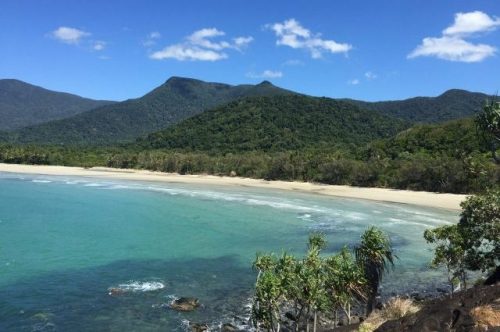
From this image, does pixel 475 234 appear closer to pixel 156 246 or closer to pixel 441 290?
pixel 441 290

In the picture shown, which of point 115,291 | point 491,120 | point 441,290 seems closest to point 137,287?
point 115,291

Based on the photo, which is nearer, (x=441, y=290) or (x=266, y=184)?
(x=441, y=290)

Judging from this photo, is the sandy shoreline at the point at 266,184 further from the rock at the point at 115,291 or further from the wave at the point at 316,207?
the rock at the point at 115,291

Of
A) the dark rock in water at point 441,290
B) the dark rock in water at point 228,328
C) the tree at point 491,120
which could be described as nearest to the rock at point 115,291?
the dark rock in water at point 228,328

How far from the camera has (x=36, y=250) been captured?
173ft

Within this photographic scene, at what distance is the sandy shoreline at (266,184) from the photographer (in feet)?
293

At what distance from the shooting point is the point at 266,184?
122 metres

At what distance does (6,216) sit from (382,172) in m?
74.0

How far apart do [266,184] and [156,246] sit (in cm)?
6746

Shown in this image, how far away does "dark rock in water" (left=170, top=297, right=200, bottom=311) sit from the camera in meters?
34.1

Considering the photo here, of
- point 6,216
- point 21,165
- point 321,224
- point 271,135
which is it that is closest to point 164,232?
point 321,224

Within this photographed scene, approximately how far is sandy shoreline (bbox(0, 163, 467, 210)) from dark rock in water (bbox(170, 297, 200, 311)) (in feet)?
179

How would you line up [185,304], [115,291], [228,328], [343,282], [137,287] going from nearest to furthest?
[343,282], [228,328], [185,304], [115,291], [137,287]

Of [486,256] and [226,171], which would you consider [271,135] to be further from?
[486,256]
